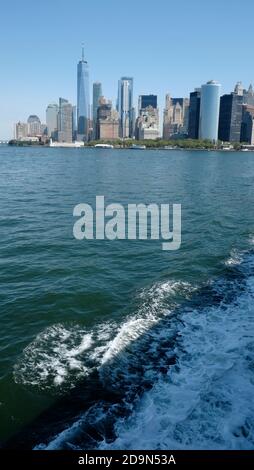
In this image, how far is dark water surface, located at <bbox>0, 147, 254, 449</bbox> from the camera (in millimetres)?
9531

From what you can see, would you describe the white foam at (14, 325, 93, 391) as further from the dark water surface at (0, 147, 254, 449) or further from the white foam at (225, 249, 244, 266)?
the white foam at (225, 249, 244, 266)

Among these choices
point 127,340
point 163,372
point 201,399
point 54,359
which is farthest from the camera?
point 127,340

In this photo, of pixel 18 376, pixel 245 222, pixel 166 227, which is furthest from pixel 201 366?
pixel 245 222

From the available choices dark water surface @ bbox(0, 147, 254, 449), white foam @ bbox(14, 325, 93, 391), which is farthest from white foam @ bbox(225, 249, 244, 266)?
white foam @ bbox(14, 325, 93, 391)

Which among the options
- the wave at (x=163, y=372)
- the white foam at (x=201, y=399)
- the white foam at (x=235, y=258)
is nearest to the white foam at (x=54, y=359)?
the wave at (x=163, y=372)

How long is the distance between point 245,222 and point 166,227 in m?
6.72

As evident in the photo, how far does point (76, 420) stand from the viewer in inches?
384

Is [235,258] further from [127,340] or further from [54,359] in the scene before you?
[54,359]

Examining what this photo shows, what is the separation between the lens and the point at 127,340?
43.6ft

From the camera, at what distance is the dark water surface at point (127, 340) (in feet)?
31.3

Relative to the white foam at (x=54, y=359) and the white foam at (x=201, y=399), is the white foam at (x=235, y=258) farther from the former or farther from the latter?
the white foam at (x=54, y=359)

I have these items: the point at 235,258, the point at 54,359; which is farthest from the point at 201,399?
the point at 235,258

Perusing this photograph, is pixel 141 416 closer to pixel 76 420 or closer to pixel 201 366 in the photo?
pixel 76 420
